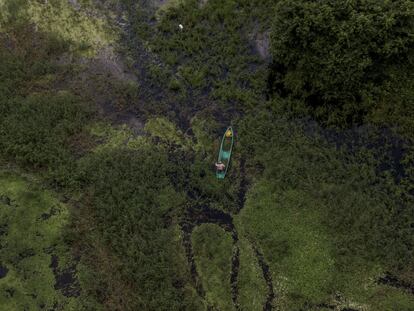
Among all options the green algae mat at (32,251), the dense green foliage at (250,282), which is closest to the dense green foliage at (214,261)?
the dense green foliage at (250,282)

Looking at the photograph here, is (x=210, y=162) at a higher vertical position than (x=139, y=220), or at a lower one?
higher

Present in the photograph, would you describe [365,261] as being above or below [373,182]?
below

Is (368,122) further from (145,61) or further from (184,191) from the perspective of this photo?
(145,61)

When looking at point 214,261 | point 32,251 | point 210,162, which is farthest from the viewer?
point 210,162

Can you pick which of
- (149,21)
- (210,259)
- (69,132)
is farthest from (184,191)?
(149,21)

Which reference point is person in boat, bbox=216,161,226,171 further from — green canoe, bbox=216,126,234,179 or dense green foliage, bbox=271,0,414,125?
dense green foliage, bbox=271,0,414,125

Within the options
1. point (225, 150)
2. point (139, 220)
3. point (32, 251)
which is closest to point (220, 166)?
point (225, 150)

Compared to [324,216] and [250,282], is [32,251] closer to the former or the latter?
[250,282]
